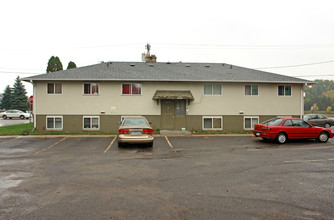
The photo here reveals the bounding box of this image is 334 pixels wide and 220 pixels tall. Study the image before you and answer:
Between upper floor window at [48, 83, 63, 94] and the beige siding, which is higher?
upper floor window at [48, 83, 63, 94]

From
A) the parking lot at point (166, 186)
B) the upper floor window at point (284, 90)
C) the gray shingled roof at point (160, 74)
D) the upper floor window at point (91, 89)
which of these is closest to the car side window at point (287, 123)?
the parking lot at point (166, 186)

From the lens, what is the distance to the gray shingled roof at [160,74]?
58.9 feet

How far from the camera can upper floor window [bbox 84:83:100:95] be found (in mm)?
18266

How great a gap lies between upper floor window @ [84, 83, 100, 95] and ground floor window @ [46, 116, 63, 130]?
2.85 m

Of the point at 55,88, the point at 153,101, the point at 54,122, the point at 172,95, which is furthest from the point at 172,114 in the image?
the point at 55,88

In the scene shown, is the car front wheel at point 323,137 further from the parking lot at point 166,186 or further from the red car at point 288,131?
the parking lot at point 166,186

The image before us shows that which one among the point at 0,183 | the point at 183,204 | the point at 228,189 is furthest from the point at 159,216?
the point at 0,183

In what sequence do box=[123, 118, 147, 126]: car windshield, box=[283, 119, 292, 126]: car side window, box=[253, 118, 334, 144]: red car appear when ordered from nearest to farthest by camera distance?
box=[123, 118, 147, 126]: car windshield → box=[253, 118, 334, 144]: red car → box=[283, 119, 292, 126]: car side window

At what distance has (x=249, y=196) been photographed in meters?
4.86

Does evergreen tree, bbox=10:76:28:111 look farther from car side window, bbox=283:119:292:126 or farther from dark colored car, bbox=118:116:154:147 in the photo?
car side window, bbox=283:119:292:126

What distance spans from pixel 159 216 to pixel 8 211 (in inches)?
106

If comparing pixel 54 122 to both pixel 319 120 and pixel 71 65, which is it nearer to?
pixel 71 65

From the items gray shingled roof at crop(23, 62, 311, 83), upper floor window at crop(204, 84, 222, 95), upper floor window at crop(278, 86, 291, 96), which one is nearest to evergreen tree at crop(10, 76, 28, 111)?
gray shingled roof at crop(23, 62, 311, 83)

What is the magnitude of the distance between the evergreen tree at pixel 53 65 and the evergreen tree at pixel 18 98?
29.7 metres
